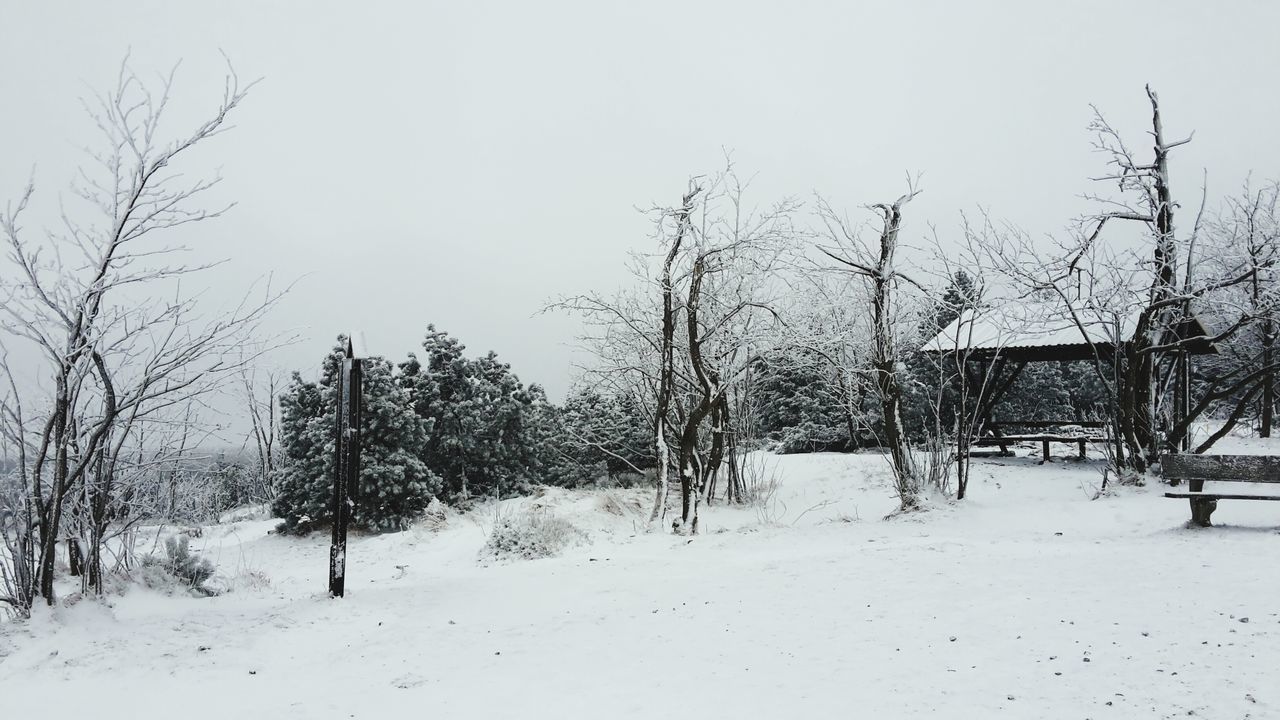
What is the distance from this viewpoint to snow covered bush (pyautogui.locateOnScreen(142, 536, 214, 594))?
5.63 m

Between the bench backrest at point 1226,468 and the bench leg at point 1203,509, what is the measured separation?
0.84 feet

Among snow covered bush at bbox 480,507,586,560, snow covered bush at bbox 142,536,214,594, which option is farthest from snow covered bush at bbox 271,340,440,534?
snow covered bush at bbox 142,536,214,594

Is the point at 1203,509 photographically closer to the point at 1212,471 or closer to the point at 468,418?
the point at 1212,471

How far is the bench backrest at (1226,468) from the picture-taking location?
7.11 metres

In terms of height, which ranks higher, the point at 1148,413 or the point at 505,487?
the point at 1148,413

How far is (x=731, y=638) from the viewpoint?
4.65 m

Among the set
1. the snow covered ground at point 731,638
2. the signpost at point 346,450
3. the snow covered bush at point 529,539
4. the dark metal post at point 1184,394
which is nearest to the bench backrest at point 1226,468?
the snow covered ground at point 731,638

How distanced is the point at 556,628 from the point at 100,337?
11.6 ft

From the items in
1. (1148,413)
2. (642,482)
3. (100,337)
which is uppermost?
(100,337)

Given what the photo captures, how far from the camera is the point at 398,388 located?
49.3ft

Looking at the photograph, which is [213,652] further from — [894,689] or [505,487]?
[505,487]

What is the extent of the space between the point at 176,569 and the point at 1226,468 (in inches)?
378

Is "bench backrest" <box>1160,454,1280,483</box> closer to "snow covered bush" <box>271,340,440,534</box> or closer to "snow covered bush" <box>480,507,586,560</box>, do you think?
"snow covered bush" <box>480,507,586,560</box>

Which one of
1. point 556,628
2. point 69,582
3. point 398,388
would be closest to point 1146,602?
point 556,628
